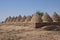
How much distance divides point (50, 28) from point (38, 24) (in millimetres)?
1769

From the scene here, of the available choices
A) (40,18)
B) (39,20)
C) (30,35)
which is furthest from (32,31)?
(40,18)

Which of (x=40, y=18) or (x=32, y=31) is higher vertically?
(x=40, y=18)

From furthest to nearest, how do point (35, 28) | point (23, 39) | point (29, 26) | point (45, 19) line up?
point (45, 19)
point (29, 26)
point (35, 28)
point (23, 39)

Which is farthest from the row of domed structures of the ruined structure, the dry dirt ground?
the dry dirt ground

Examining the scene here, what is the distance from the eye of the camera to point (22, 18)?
37.6m

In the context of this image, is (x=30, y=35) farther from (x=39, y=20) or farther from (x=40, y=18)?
(x=40, y=18)

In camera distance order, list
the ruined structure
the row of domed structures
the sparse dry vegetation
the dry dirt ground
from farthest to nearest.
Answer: the row of domed structures, the ruined structure, the sparse dry vegetation, the dry dirt ground

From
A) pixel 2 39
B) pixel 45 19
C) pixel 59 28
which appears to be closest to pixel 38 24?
pixel 59 28

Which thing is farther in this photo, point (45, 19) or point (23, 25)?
point (45, 19)

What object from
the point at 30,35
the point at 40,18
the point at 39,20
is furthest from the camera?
the point at 40,18

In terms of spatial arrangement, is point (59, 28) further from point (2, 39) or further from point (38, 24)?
point (2, 39)

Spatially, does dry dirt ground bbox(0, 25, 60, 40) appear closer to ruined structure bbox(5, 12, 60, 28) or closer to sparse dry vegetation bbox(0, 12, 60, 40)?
sparse dry vegetation bbox(0, 12, 60, 40)

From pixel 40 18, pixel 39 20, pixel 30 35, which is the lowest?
pixel 30 35

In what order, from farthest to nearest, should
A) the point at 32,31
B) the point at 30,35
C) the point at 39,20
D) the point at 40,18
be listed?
the point at 40,18, the point at 39,20, the point at 32,31, the point at 30,35
